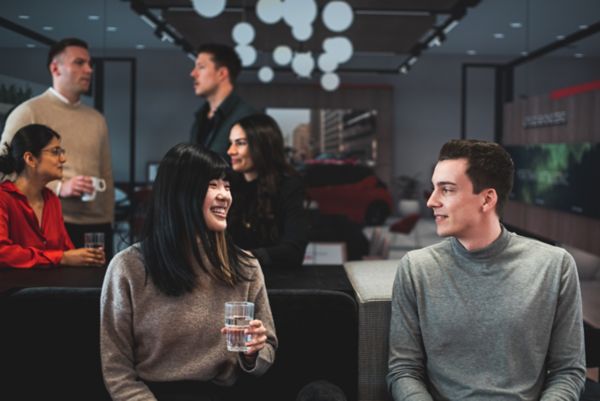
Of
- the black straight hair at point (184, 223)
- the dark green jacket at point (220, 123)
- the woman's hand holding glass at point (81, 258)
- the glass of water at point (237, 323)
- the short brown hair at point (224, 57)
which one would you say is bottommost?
the glass of water at point (237, 323)

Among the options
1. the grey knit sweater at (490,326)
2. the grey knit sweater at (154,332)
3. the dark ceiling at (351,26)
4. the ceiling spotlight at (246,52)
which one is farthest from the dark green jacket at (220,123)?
the ceiling spotlight at (246,52)

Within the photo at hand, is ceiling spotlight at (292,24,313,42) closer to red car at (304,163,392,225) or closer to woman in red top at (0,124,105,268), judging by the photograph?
red car at (304,163,392,225)

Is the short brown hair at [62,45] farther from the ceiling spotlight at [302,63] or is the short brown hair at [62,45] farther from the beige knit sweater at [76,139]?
the ceiling spotlight at [302,63]

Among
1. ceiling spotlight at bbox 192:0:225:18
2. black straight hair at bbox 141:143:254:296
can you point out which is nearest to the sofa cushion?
black straight hair at bbox 141:143:254:296

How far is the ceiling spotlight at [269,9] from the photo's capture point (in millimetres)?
5863

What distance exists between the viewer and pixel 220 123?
3734 millimetres

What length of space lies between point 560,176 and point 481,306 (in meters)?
6.90

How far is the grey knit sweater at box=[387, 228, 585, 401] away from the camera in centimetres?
192

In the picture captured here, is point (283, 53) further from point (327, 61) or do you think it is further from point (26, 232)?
point (26, 232)

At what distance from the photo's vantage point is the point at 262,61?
13.6 metres

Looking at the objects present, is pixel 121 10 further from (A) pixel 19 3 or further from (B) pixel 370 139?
(B) pixel 370 139

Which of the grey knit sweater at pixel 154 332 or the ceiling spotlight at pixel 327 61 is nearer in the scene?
the grey knit sweater at pixel 154 332

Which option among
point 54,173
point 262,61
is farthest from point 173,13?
point 262,61

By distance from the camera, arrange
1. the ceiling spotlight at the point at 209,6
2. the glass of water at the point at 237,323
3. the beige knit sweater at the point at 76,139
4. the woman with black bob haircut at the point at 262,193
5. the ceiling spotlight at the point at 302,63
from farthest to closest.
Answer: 1. the ceiling spotlight at the point at 302,63
2. the ceiling spotlight at the point at 209,6
3. the beige knit sweater at the point at 76,139
4. the woman with black bob haircut at the point at 262,193
5. the glass of water at the point at 237,323
